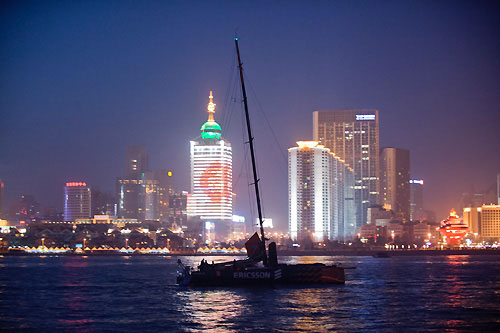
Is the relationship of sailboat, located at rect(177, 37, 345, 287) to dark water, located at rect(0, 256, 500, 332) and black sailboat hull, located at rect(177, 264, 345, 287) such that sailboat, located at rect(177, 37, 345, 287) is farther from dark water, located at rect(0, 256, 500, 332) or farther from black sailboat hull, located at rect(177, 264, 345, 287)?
dark water, located at rect(0, 256, 500, 332)

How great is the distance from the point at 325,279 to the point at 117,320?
36.6 metres

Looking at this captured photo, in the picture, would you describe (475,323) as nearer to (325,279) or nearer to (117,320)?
(117,320)

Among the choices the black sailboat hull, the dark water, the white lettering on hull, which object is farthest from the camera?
the black sailboat hull

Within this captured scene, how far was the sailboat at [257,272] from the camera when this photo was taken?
77.9 m

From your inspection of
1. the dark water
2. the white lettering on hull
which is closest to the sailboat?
the white lettering on hull

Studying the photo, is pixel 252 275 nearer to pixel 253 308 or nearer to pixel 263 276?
pixel 263 276

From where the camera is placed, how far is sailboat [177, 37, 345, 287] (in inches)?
3066

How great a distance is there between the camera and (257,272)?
78.0 m

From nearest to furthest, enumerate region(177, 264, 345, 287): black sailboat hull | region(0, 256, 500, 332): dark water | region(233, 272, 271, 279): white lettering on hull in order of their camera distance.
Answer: region(0, 256, 500, 332): dark water, region(233, 272, 271, 279): white lettering on hull, region(177, 264, 345, 287): black sailboat hull

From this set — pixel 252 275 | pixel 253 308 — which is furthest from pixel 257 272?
pixel 253 308

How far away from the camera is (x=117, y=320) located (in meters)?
53.7

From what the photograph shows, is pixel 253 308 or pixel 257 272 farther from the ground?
pixel 257 272

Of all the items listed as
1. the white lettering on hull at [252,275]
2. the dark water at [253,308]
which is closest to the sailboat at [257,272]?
the white lettering on hull at [252,275]

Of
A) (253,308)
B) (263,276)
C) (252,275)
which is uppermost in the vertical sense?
(252,275)
